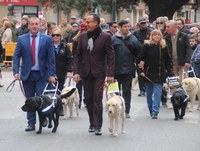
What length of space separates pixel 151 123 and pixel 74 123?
1.56 metres

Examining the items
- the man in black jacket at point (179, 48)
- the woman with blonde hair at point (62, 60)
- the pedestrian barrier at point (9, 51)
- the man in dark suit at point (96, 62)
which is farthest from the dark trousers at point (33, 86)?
the pedestrian barrier at point (9, 51)

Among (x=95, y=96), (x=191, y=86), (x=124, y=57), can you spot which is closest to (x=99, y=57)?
(x=95, y=96)

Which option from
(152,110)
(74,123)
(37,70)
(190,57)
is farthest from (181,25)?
(37,70)

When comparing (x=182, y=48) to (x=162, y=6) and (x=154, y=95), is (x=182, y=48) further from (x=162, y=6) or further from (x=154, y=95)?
(x=162, y=6)

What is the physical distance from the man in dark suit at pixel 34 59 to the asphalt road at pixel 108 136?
30.2 inches

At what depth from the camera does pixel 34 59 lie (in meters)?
10.5

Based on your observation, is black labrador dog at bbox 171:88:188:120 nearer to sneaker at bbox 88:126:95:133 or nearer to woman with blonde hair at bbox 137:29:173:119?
woman with blonde hair at bbox 137:29:173:119

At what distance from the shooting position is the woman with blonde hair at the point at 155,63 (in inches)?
490

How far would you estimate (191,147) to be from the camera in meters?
9.38

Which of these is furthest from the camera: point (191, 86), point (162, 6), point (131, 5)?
point (131, 5)

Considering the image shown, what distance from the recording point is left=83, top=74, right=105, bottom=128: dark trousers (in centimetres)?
1023

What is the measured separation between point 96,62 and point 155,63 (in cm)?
262

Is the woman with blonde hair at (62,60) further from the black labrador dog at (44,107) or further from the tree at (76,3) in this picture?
the tree at (76,3)

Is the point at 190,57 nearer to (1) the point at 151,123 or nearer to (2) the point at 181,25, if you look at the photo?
(2) the point at 181,25
